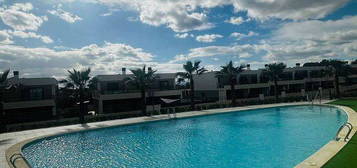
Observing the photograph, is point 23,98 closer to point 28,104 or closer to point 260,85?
point 28,104

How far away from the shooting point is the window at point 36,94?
3226 centimetres

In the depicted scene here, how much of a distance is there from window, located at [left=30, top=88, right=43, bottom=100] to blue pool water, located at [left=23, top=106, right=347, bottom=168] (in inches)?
513

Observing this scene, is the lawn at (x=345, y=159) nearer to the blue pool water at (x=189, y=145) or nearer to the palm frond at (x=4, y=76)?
the blue pool water at (x=189, y=145)

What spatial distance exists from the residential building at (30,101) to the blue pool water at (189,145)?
11.6 m

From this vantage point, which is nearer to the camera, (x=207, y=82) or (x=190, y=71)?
(x=190, y=71)

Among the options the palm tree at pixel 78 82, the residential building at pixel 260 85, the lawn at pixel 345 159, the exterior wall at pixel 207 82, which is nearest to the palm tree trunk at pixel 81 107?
the palm tree at pixel 78 82

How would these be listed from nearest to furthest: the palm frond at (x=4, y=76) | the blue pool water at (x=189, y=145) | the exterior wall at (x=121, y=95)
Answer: the blue pool water at (x=189, y=145), the palm frond at (x=4, y=76), the exterior wall at (x=121, y=95)

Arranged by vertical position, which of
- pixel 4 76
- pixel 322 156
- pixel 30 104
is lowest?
pixel 322 156

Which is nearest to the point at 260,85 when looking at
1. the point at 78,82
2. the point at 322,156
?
the point at 78,82

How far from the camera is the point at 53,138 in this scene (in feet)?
71.0

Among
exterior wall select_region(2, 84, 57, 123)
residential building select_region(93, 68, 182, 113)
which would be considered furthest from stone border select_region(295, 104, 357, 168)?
exterior wall select_region(2, 84, 57, 123)

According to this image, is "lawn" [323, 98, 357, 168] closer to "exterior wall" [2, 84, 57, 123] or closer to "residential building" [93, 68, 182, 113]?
"residential building" [93, 68, 182, 113]

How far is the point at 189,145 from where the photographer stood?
712 inches

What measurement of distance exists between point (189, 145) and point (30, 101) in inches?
901
